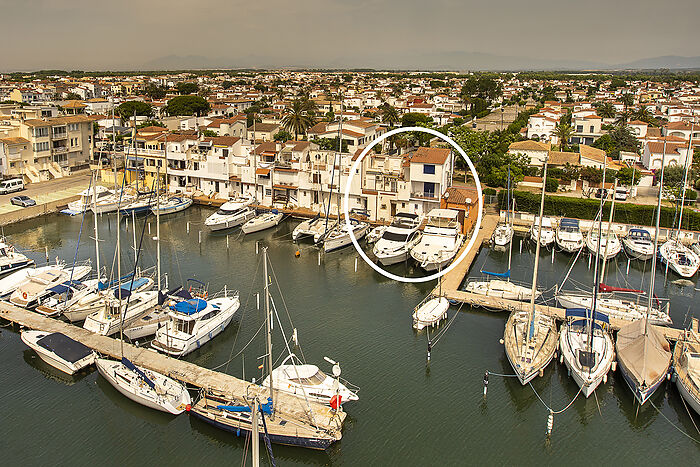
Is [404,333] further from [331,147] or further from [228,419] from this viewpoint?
[331,147]

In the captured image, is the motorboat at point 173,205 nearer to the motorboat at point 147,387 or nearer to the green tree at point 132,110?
the motorboat at point 147,387

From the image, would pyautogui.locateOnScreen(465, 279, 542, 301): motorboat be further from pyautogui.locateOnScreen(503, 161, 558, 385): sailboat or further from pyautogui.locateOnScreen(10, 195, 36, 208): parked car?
pyautogui.locateOnScreen(10, 195, 36, 208): parked car

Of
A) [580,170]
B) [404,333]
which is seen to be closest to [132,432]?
[404,333]

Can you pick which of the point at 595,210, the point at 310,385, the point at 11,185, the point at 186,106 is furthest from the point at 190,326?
the point at 186,106

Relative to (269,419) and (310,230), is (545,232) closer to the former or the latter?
(310,230)

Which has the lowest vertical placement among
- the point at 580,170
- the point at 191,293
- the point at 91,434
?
the point at 91,434

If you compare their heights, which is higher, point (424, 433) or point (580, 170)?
point (580, 170)

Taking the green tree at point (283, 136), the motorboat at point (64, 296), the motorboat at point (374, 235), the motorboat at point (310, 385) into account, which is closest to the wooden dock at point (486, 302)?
the motorboat at point (374, 235)
